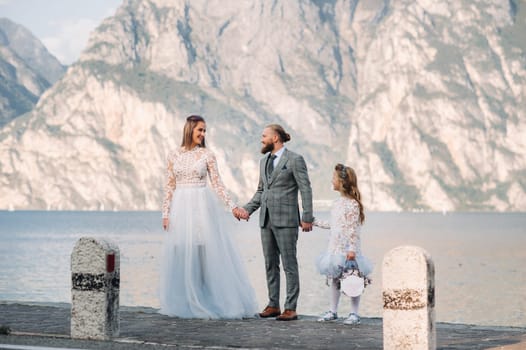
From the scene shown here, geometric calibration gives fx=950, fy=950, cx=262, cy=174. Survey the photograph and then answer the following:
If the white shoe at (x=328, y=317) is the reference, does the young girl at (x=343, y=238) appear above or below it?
above

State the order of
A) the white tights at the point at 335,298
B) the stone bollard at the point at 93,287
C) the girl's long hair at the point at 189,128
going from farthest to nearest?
the girl's long hair at the point at 189,128
the white tights at the point at 335,298
the stone bollard at the point at 93,287

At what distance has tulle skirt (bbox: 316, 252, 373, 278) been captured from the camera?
1578cm

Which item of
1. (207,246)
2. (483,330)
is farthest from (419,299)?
(207,246)

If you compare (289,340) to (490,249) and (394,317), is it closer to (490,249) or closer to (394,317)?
(394,317)

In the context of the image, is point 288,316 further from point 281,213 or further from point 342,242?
point 281,213

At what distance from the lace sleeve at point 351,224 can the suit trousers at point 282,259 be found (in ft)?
2.78

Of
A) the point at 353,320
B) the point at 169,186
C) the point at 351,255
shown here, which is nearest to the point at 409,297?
the point at 353,320

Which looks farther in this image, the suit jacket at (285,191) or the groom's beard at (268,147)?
the groom's beard at (268,147)

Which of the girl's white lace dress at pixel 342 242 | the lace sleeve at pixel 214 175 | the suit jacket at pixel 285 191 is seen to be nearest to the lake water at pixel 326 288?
the lace sleeve at pixel 214 175

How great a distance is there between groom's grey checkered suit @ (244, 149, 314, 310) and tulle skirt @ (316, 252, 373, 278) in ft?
1.74

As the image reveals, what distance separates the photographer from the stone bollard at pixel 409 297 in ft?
37.2

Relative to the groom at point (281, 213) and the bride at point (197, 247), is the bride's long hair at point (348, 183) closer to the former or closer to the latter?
the groom at point (281, 213)

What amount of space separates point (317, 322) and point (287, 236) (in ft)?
5.10

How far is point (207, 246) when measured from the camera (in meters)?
16.3
